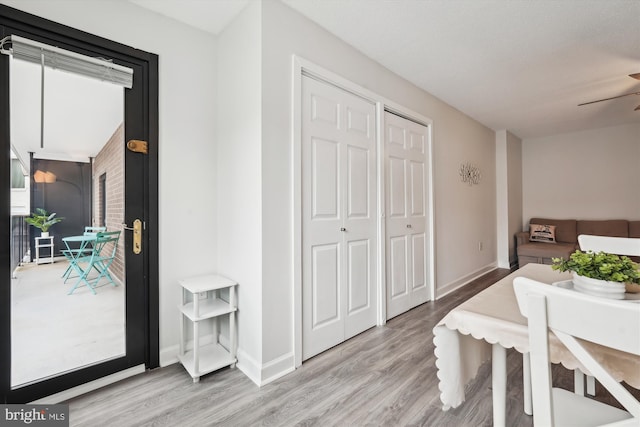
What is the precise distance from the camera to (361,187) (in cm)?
261

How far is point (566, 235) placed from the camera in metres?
5.36

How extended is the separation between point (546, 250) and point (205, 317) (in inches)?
208

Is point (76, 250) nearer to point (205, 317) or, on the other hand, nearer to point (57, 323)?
point (57, 323)

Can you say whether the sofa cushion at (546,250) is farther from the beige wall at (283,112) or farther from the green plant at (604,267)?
the green plant at (604,267)

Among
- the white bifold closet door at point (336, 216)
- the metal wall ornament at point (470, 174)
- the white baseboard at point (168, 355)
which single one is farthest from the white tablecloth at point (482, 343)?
the metal wall ornament at point (470, 174)

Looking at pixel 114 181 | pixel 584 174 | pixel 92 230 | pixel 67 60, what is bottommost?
pixel 92 230

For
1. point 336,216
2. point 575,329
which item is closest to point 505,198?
point 336,216

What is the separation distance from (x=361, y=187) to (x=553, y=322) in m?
1.96

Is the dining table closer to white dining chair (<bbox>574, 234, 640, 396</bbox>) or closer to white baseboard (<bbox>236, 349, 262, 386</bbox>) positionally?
white dining chair (<bbox>574, 234, 640, 396</bbox>)

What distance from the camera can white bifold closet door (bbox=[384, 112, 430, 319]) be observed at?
2967 millimetres

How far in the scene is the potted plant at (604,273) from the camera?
1.03 meters

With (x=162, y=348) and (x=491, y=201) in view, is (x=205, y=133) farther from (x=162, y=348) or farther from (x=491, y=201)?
(x=491, y=201)

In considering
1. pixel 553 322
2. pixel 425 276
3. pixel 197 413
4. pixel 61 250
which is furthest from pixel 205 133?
pixel 425 276

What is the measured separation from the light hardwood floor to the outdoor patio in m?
0.25
